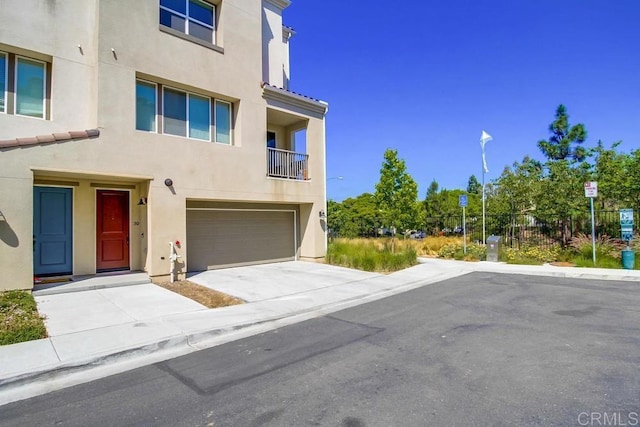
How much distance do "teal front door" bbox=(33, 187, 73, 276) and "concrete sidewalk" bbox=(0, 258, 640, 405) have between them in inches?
68.0

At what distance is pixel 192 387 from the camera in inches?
170

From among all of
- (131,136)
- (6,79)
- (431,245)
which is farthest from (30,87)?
(431,245)

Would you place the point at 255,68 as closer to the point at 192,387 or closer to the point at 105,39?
the point at 105,39

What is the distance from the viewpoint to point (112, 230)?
10.8m

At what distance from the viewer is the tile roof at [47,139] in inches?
313

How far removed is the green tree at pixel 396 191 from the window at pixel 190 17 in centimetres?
920

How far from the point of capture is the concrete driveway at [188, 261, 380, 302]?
9.56m

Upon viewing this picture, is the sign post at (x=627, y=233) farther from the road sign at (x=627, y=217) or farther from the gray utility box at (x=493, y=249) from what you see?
the gray utility box at (x=493, y=249)

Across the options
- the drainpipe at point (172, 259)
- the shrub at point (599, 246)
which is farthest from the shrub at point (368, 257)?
the shrub at point (599, 246)

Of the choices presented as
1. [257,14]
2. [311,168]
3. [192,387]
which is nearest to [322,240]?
[311,168]

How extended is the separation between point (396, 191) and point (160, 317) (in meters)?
12.5

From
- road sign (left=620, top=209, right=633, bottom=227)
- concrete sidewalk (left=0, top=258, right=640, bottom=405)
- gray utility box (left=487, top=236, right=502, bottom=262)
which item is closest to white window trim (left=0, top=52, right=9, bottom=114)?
concrete sidewalk (left=0, top=258, right=640, bottom=405)

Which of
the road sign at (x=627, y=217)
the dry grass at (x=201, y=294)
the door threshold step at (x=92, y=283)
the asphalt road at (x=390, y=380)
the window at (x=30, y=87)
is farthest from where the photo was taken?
the road sign at (x=627, y=217)

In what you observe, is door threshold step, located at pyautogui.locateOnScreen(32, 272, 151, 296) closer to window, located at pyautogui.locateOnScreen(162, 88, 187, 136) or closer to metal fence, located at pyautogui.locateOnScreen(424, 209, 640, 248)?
window, located at pyautogui.locateOnScreen(162, 88, 187, 136)
